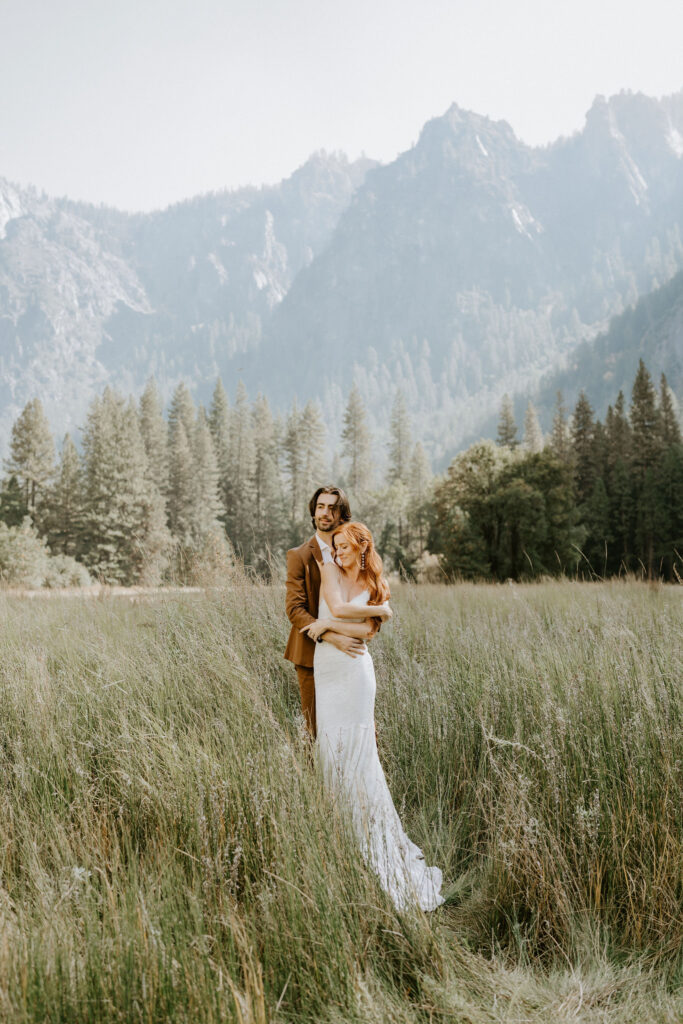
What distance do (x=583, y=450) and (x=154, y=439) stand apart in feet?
125

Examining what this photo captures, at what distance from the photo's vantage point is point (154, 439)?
55875 millimetres

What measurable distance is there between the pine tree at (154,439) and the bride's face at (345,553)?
50186 mm

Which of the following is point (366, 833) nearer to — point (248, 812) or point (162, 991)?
point (248, 812)

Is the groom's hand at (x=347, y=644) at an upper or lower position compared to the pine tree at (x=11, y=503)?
lower

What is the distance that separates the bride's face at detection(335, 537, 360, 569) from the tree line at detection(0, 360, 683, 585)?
52.1ft

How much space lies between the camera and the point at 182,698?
4117 millimetres

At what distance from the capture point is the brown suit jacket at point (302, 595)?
3400mm

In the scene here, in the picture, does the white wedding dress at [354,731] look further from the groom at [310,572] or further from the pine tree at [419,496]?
the pine tree at [419,496]

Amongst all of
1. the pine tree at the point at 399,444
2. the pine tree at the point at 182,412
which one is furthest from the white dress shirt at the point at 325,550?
the pine tree at the point at 399,444

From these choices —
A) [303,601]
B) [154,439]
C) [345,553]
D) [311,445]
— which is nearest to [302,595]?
[303,601]

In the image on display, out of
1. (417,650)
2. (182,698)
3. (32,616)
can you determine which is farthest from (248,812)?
(32,616)

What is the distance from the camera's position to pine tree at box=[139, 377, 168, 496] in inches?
2104

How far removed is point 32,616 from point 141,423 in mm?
53440

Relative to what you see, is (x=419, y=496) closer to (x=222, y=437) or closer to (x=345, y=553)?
(x=222, y=437)
